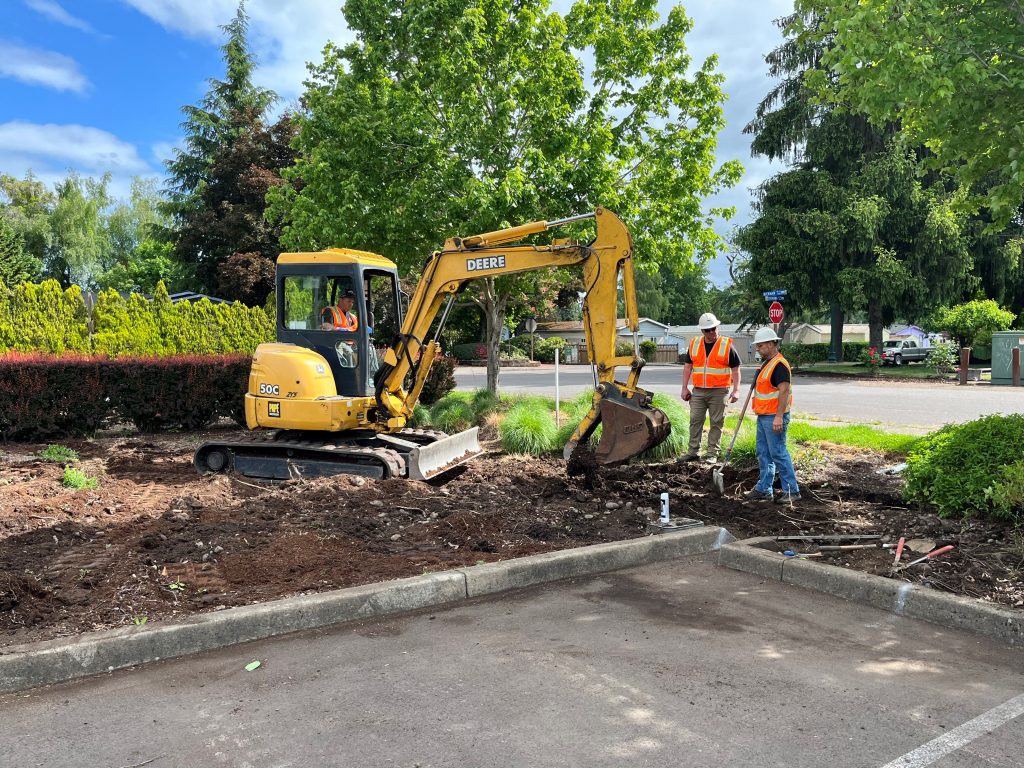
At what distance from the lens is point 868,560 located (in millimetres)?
5527

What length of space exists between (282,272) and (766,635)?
6931mm

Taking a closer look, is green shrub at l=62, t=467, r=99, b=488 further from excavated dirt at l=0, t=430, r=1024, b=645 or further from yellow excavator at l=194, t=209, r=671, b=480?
yellow excavator at l=194, t=209, r=671, b=480

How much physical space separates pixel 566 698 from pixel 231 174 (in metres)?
36.3

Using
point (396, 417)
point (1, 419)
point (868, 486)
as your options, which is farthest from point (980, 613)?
point (1, 419)

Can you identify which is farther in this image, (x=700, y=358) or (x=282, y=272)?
(x=700, y=358)

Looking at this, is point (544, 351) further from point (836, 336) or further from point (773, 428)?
point (773, 428)

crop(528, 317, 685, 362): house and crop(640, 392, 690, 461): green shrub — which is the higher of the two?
crop(528, 317, 685, 362): house

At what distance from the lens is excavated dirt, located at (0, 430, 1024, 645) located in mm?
4918

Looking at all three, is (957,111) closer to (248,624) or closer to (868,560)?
(868,560)

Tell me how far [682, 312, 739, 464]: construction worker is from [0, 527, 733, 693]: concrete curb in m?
3.77

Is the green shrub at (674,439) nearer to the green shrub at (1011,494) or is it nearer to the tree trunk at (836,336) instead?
the green shrub at (1011,494)

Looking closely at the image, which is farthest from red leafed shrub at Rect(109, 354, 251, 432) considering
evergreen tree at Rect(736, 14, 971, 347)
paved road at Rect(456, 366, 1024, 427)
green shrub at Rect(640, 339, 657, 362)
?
green shrub at Rect(640, 339, 657, 362)

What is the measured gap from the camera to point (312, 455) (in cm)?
900

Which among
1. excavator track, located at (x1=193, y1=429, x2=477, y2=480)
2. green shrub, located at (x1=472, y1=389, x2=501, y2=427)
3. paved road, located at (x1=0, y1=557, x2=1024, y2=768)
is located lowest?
paved road, located at (x1=0, y1=557, x2=1024, y2=768)
